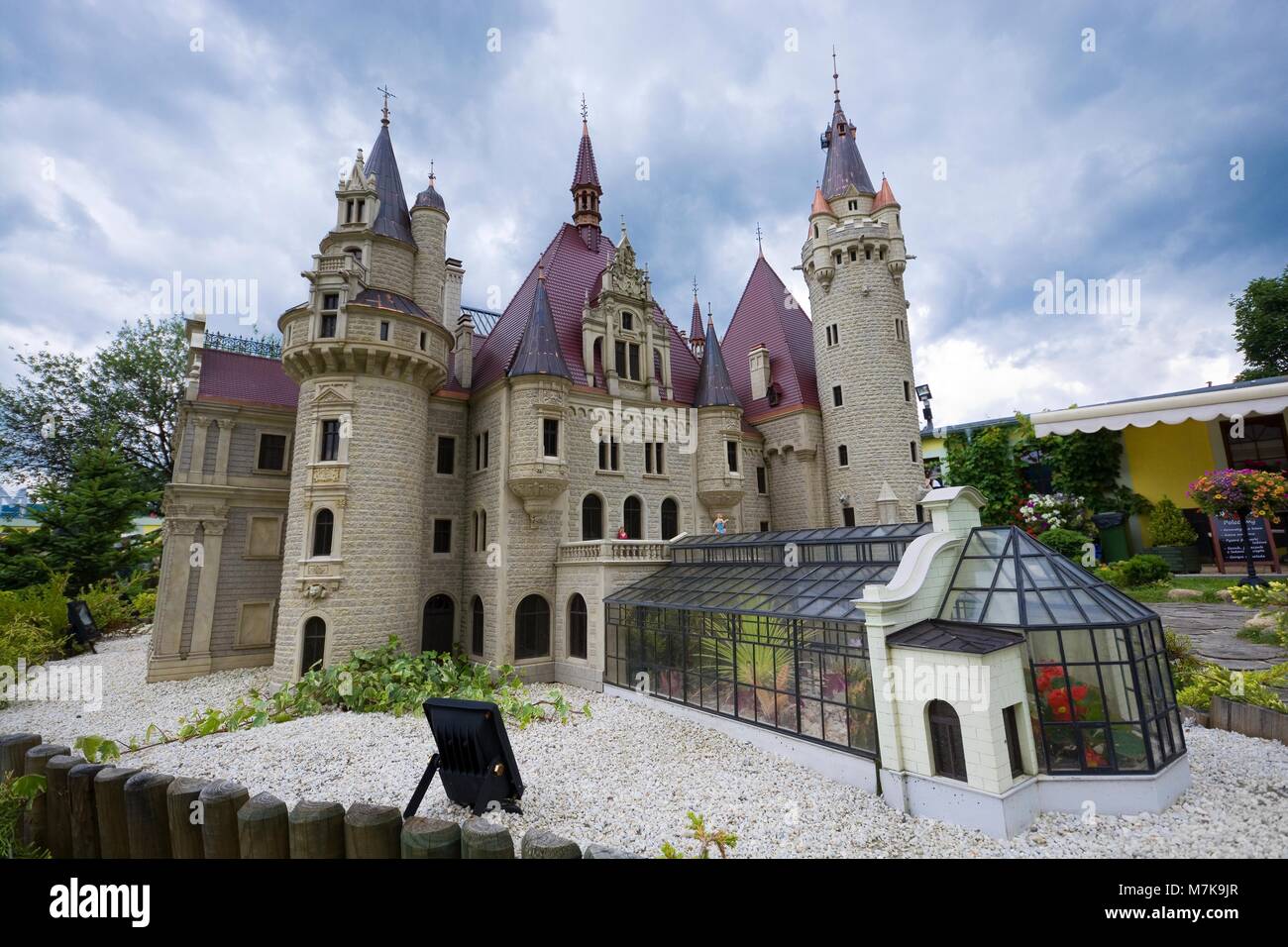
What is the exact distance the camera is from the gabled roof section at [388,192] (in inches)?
864

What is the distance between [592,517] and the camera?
2145 cm

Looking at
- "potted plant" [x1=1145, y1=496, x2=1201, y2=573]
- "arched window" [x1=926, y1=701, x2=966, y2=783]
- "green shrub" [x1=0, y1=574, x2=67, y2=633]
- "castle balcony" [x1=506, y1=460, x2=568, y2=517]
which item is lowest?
"arched window" [x1=926, y1=701, x2=966, y2=783]

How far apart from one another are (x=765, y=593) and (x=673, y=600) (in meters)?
2.89

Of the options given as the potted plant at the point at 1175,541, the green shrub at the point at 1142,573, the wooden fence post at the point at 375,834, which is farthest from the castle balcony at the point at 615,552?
the potted plant at the point at 1175,541

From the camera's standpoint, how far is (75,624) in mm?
22344

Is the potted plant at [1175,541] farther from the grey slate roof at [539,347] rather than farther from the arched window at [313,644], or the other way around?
the arched window at [313,644]

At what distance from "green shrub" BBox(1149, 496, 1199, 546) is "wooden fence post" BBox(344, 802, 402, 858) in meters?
30.0

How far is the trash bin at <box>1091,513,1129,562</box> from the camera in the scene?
24.3m

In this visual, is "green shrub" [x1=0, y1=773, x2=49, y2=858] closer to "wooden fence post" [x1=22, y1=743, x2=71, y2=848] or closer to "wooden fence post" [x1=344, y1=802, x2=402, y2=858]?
"wooden fence post" [x1=22, y1=743, x2=71, y2=848]

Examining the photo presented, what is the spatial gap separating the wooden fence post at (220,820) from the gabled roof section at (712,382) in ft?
68.7

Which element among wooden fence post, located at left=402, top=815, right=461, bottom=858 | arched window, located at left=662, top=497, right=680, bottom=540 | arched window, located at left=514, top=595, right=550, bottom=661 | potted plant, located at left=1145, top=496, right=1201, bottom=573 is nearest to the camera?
wooden fence post, located at left=402, top=815, right=461, bottom=858

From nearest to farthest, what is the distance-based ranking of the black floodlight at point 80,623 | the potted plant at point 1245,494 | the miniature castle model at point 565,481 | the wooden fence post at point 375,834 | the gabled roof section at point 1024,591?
the wooden fence post at point 375,834, the gabled roof section at point 1024,591, the miniature castle model at point 565,481, the potted plant at point 1245,494, the black floodlight at point 80,623

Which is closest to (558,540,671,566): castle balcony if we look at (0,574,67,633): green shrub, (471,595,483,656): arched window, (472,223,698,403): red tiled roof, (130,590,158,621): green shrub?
(471,595,483,656): arched window
